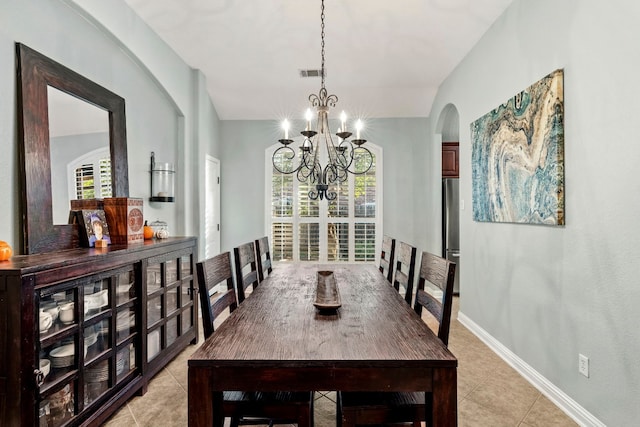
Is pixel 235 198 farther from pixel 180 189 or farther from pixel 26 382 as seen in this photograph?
pixel 26 382

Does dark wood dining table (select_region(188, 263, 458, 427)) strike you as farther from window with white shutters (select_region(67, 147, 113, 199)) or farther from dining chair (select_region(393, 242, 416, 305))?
window with white shutters (select_region(67, 147, 113, 199))

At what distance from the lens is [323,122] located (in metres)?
2.47

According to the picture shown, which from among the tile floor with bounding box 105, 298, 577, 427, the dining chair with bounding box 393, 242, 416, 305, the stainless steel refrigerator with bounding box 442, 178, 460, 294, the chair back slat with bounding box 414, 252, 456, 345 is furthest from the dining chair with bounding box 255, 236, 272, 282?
the stainless steel refrigerator with bounding box 442, 178, 460, 294

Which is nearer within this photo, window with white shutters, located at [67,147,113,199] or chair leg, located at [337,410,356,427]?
chair leg, located at [337,410,356,427]

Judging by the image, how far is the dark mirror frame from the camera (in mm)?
1891

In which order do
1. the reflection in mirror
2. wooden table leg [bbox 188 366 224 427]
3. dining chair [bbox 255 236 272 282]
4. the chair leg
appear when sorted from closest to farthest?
wooden table leg [bbox 188 366 224 427]
the chair leg
the reflection in mirror
dining chair [bbox 255 236 272 282]

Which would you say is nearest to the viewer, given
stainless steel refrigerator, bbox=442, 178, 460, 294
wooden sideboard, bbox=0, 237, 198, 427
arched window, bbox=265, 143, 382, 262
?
wooden sideboard, bbox=0, 237, 198, 427

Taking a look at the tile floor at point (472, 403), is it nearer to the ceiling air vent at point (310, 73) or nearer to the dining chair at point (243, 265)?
the dining chair at point (243, 265)

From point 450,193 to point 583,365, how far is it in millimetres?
2882

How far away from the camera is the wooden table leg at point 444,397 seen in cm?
115

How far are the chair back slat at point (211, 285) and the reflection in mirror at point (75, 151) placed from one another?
114cm

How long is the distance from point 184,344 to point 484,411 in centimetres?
233

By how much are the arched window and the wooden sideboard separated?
8.00 ft

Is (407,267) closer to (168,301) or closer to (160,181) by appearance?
(168,301)
